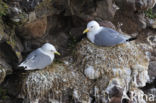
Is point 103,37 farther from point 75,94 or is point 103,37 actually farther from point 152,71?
point 152,71

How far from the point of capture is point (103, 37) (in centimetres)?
345

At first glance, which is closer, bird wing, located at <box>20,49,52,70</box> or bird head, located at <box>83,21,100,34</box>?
bird wing, located at <box>20,49,52,70</box>

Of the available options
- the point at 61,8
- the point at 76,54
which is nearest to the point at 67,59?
the point at 76,54

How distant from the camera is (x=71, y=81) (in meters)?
3.43

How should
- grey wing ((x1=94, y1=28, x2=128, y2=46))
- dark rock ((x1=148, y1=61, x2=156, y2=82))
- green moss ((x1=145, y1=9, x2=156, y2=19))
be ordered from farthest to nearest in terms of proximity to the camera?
green moss ((x1=145, y1=9, x2=156, y2=19)), dark rock ((x1=148, y1=61, x2=156, y2=82)), grey wing ((x1=94, y1=28, x2=128, y2=46))

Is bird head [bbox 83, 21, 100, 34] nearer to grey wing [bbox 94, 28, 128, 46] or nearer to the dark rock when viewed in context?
grey wing [bbox 94, 28, 128, 46]

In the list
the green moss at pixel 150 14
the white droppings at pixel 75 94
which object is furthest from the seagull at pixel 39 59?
the green moss at pixel 150 14

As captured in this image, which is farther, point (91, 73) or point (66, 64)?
point (66, 64)

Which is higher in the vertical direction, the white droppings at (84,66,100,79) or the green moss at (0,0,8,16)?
the green moss at (0,0,8,16)

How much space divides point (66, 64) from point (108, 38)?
0.70 m

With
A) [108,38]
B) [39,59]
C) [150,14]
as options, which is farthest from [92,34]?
[150,14]

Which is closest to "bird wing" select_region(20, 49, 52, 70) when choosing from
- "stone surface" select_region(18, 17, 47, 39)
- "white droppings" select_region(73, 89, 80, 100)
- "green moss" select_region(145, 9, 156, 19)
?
"stone surface" select_region(18, 17, 47, 39)

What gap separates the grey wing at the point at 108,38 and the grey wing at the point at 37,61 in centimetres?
73

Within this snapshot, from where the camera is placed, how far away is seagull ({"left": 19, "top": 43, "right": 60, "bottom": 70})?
127 inches
